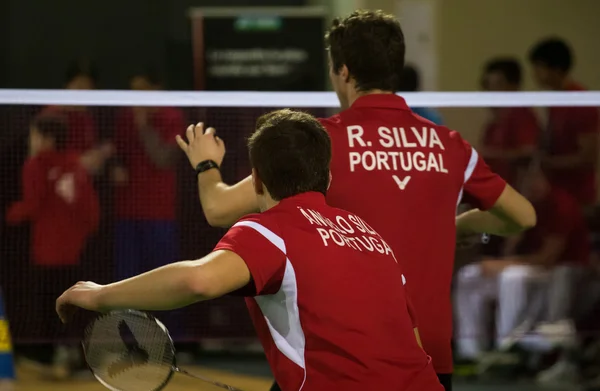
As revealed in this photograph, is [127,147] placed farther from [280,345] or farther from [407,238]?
[280,345]

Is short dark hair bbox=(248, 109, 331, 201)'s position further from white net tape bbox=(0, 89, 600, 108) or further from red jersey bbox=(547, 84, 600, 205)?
red jersey bbox=(547, 84, 600, 205)

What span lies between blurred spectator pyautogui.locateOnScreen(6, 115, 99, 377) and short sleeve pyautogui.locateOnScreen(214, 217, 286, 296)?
102 inches

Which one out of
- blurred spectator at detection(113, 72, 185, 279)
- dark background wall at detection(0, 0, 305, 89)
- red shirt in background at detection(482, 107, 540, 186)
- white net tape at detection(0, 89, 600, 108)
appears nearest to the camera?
white net tape at detection(0, 89, 600, 108)

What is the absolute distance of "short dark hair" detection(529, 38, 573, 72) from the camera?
6953mm

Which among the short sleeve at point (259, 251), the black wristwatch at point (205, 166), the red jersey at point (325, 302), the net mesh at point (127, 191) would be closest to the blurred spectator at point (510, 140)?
the net mesh at point (127, 191)

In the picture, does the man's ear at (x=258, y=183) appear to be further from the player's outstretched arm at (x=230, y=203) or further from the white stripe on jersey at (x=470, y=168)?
the white stripe on jersey at (x=470, y=168)

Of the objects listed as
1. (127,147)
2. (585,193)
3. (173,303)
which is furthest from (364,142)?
(585,193)

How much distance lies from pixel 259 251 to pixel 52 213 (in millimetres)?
2846

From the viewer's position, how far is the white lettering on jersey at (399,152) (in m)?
3.44

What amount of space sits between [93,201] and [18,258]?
419 mm

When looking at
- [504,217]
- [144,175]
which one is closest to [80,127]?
[144,175]

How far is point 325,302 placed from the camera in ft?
8.69

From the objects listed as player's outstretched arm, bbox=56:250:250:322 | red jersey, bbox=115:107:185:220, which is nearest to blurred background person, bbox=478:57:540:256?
red jersey, bbox=115:107:185:220

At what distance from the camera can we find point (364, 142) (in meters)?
3.46
